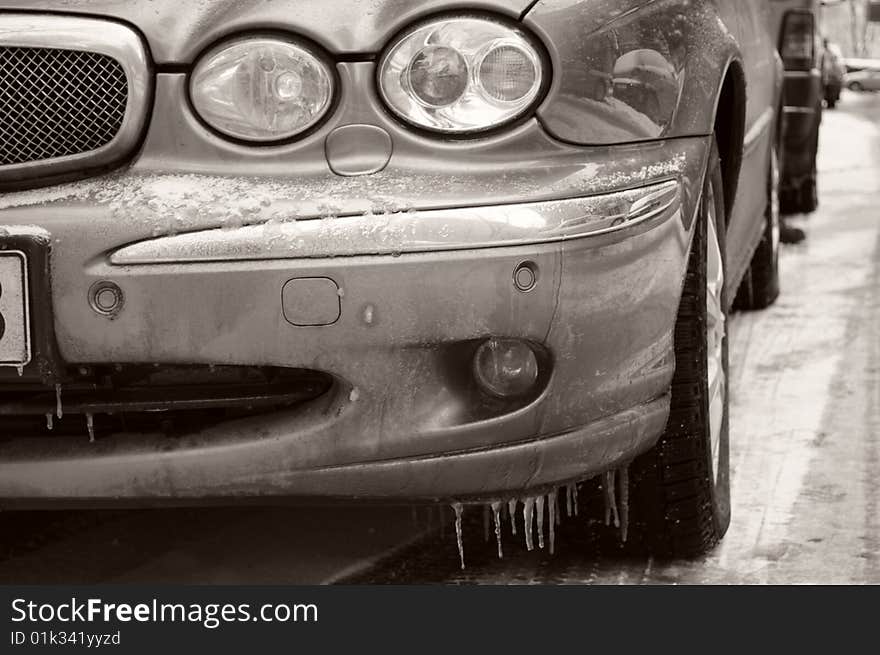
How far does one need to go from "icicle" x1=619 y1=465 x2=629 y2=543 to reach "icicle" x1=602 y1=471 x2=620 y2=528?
0.04 feet

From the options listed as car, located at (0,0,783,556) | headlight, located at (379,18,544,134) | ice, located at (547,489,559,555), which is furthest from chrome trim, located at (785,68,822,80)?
headlight, located at (379,18,544,134)

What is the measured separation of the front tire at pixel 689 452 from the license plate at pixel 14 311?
116cm

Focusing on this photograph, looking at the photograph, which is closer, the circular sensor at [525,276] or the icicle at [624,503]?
the circular sensor at [525,276]

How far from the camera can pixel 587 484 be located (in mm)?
2889

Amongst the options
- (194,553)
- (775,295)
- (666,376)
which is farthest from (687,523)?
(775,295)

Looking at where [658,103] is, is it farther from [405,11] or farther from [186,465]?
[186,465]

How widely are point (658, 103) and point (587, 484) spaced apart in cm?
74

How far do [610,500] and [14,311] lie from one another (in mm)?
1172

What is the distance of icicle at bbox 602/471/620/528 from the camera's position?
284 centimetres

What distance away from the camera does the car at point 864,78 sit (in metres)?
19.9

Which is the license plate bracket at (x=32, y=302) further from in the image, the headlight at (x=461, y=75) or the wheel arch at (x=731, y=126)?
the wheel arch at (x=731, y=126)

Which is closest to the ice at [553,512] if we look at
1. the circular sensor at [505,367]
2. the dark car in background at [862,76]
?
the circular sensor at [505,367]

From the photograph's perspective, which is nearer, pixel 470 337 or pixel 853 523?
pixel 470 337

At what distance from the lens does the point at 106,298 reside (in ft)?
7.60
